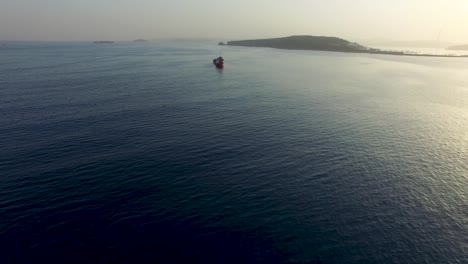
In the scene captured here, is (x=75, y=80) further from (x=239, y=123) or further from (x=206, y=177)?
(x=206, y=177)

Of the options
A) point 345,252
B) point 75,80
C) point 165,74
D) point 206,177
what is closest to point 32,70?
point 75,80

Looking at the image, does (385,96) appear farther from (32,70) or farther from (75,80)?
(32,70)

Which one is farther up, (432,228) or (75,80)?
(75,80)

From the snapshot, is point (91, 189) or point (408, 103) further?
point (408, 103)

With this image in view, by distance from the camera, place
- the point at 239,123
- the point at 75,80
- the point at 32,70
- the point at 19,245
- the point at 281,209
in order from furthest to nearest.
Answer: the point at 32,70
the point at 75,80
the point at 239,123
the point at 281,209
the point at 19,245

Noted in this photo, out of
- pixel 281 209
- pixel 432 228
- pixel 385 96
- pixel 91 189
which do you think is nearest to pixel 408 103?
pixel 385 96

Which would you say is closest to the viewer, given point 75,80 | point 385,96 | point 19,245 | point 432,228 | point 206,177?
point 19,245
